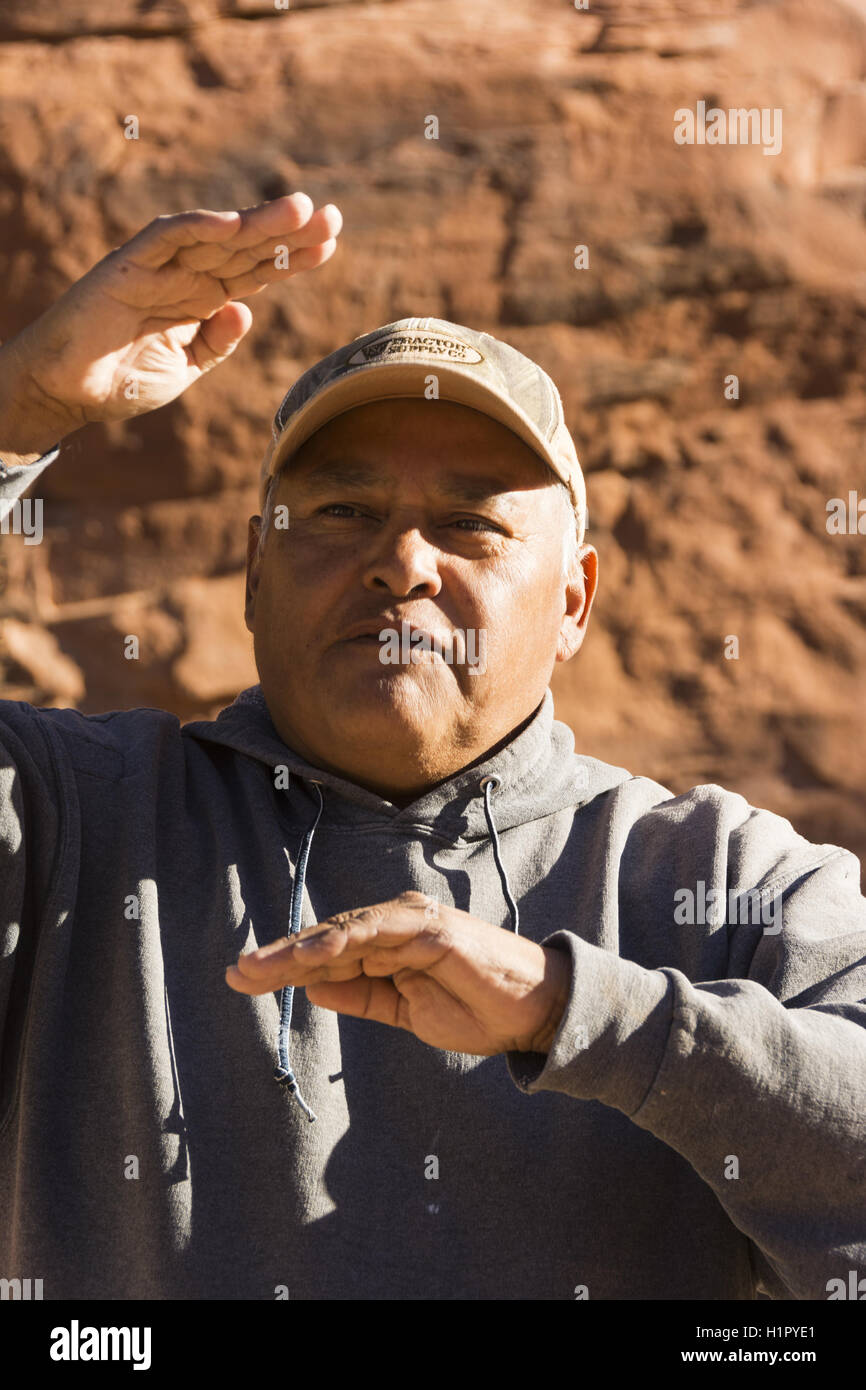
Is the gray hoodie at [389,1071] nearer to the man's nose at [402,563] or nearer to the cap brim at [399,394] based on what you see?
the man's nose at [402,563]

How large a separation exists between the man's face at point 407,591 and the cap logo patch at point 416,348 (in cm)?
6

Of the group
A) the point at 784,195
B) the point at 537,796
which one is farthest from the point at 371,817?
the point at 784,195

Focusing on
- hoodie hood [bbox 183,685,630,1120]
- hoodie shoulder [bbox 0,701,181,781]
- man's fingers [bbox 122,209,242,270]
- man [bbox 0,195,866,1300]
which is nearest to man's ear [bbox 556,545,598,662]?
man [bbox 0,195,866,1300]

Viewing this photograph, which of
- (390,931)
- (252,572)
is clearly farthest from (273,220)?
(390,931)

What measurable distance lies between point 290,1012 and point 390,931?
373mm

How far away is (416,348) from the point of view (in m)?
1.72

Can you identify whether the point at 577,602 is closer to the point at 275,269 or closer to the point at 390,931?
the point at 275,269

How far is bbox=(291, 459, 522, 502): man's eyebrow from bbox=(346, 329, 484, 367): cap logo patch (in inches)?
5.3

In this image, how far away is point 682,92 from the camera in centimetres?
384

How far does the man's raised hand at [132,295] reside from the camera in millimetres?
1486

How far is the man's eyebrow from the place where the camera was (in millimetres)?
1685
